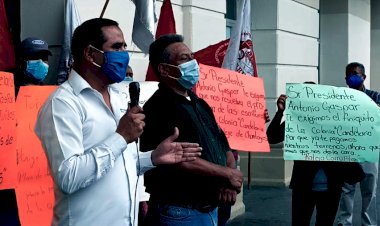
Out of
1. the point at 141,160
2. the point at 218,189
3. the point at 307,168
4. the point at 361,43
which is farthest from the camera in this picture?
the point at 361,43

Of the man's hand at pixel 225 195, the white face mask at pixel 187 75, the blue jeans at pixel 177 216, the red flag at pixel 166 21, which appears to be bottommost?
the blue jeans at pixel 177 216

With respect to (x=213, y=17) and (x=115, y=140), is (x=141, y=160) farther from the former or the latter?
(x=213, y=17)

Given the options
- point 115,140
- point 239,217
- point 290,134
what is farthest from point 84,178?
point 239,217

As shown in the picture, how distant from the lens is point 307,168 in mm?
5820

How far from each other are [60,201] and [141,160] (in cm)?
48

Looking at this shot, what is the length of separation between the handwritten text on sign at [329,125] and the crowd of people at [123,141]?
1106 mm

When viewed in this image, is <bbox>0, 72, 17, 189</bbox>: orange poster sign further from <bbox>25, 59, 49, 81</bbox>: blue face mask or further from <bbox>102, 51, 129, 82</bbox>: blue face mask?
<bbox>102, 51, 129, 82</bbox>: blue face mask

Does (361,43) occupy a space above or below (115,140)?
above

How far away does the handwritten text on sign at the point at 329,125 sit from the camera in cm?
543

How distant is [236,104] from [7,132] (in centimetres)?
208

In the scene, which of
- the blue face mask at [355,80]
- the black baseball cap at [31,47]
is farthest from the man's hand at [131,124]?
the blue face mask at [355,80]

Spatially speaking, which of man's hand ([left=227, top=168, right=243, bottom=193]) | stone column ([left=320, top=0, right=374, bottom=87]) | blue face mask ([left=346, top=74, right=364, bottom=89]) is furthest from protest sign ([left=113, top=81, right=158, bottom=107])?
stone column ([left=320, top=0, right=374, bottom=87])

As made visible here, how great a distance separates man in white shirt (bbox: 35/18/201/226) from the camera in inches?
105

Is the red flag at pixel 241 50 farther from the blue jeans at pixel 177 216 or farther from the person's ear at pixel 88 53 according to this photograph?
the person's ear at pixel 88 53
